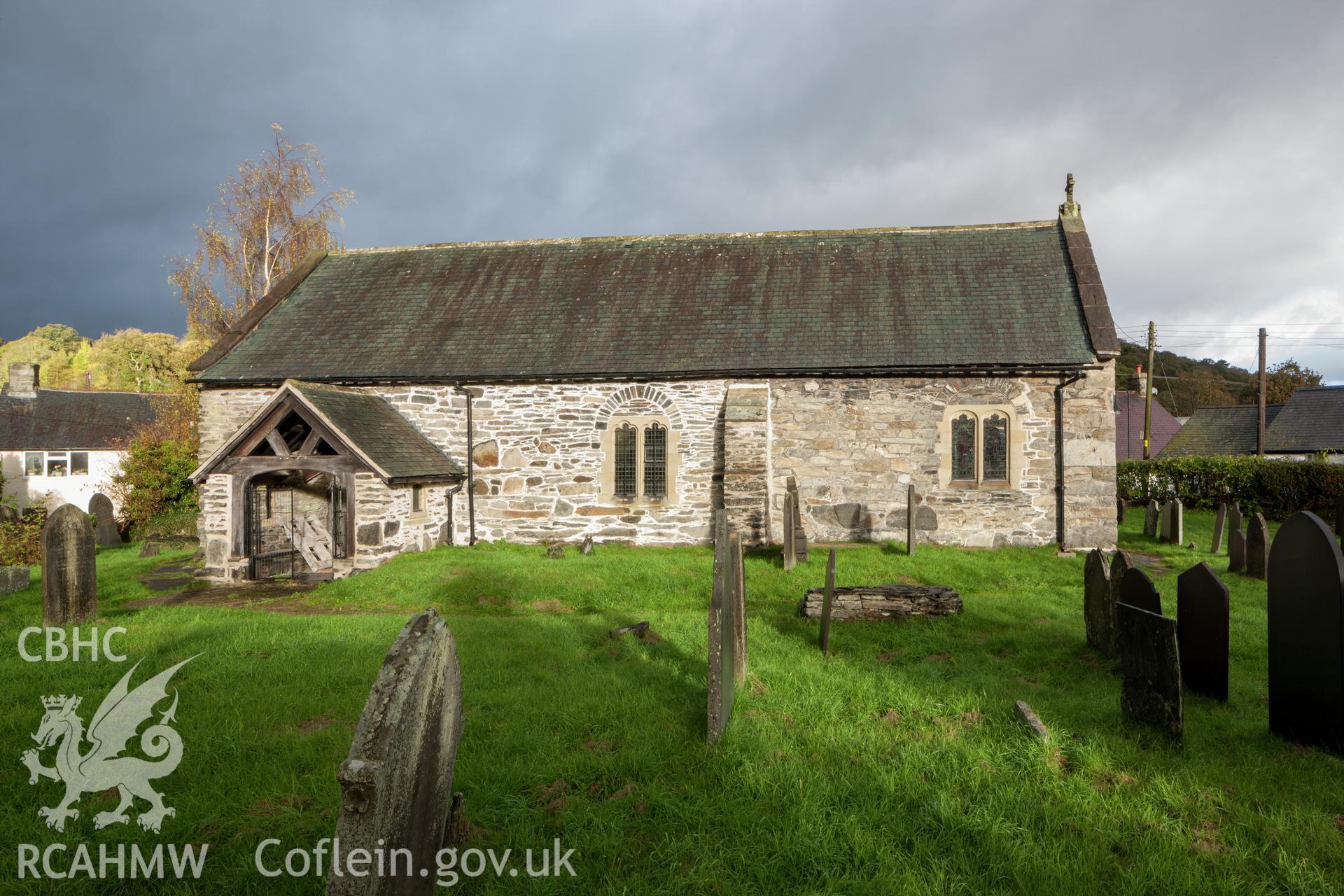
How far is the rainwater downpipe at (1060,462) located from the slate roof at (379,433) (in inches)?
517

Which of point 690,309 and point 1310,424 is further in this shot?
point 1310,424

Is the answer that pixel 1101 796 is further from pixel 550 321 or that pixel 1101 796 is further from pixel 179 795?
pixel 550 321

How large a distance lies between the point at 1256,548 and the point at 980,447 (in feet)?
16.1

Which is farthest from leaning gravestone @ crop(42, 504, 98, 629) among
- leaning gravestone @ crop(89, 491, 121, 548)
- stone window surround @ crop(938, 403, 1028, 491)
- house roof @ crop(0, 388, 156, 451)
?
house roof @ crop(0, 388, 156, 451)

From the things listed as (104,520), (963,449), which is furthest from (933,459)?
(104,520)

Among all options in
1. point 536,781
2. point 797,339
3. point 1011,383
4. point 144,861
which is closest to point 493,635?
point 536,781

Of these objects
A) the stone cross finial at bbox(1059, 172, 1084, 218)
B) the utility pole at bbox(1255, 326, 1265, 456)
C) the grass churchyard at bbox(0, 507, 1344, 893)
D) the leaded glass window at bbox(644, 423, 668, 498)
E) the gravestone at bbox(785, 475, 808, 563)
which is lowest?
the grass churchyard at bbox(0, 507, 1344, 893)

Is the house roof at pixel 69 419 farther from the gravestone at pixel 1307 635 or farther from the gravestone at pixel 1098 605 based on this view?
the gravestone at pixel 1307 635

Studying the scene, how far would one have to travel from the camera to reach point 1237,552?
1152 cm

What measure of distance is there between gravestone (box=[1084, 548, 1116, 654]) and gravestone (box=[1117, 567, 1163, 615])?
33.0 inches

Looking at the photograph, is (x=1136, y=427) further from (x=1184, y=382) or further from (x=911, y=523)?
(x=911, y=523)

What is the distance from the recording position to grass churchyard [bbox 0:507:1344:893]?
136 inches

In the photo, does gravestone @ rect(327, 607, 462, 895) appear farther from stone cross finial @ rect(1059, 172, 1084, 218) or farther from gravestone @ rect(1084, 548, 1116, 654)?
stone cross finial @ rect(1059, 172, 1084, 218)

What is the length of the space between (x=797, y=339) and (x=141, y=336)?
4892cm
